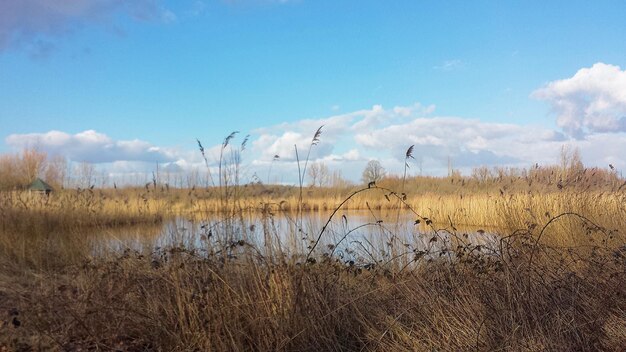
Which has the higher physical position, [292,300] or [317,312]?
[292,300]

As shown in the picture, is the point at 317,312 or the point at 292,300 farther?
the point at 317,312

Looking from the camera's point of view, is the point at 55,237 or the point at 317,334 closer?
the point at 317,334

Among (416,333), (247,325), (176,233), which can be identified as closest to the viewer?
(416,333)

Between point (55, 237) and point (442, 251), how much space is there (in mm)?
7710

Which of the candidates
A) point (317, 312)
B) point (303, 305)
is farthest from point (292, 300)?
point (317, 312)

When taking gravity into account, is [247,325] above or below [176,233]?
below

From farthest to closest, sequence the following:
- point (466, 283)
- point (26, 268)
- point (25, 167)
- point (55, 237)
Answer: point (25, 167)
point (55, 237)
point (26, 268)
point (466, 283)

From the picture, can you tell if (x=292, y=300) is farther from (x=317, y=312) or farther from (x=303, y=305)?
(x=317, y=312)

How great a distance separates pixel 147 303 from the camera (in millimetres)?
4078

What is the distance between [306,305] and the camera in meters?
3.74

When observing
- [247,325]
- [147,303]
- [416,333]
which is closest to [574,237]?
[416,333]

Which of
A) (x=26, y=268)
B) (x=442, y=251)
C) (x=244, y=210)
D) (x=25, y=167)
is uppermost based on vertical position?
(x=25, y=167)

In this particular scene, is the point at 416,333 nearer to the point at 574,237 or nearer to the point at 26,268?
the point at 574,237

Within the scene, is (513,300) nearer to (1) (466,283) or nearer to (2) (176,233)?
(1) (466,283)
